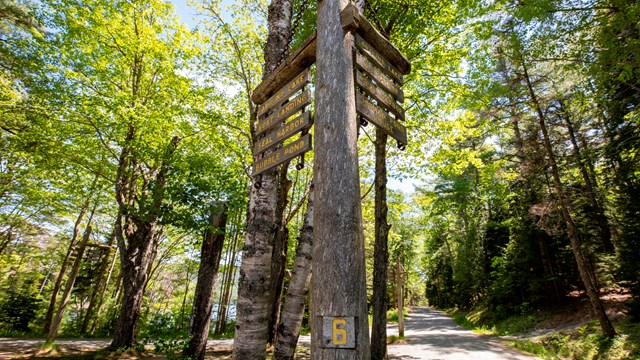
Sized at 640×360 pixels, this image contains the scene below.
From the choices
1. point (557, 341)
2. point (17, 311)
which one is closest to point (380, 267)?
point (557, 341)

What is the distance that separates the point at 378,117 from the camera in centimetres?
271

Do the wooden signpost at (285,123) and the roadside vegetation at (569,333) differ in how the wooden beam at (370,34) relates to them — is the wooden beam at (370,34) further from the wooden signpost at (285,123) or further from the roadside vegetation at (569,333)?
the roadside vegetation at (569,333)

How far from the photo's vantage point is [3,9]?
12.6m

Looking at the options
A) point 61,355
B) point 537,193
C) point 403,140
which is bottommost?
point 61,355

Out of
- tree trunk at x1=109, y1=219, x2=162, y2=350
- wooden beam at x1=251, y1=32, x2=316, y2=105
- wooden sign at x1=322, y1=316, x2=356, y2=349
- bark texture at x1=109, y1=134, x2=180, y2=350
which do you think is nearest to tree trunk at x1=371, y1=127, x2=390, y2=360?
wooden beam at x1=251, y1=32, x2=316, y2=105

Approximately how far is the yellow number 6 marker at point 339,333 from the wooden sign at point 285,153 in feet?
4.88

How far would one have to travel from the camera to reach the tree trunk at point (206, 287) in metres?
7.80

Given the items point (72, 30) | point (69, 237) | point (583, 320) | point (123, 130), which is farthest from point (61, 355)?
point (583, 320)

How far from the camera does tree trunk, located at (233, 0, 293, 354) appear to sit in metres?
3.87

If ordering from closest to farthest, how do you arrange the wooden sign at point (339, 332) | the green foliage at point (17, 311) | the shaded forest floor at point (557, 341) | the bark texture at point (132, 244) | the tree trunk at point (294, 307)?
the wooden sign at point (339, 332)
the tree trunk at point (294, 307)
the shaded forest floor at point (557, 341)
the bark texture at point (132, 244)
the green foliage at point (17, 311)

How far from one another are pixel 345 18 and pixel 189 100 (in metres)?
9.82

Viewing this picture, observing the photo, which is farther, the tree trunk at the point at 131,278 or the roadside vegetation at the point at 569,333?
the tree trunk at the point at 131,278

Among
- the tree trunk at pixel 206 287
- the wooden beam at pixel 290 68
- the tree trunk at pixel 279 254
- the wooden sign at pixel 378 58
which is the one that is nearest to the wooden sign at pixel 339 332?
the wooden sign at pixel 378 58

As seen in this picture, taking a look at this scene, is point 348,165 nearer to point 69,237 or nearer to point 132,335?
point 132,335
